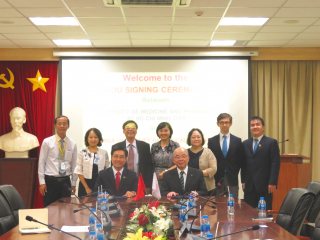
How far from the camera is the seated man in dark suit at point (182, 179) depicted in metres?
4.94

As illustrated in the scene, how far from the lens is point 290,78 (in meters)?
8.66

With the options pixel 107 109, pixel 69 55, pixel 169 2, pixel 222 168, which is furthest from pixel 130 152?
pixel 69 55

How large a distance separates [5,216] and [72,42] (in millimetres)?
4326

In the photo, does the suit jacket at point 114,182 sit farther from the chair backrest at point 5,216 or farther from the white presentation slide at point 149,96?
the white presentation slide at point 149,96

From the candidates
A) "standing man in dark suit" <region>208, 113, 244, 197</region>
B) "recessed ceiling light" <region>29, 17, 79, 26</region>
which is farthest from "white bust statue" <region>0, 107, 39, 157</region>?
"standing man in dark suit" <region>208, 113, 244, 197</region>

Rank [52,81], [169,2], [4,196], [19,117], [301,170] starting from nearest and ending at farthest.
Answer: [4,196] < [169,2] < [301,170] < [19,117] < [52,81]

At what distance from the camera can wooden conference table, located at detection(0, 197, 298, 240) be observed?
10.3 ft

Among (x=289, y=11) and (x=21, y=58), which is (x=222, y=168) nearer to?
(x=289, y=11)

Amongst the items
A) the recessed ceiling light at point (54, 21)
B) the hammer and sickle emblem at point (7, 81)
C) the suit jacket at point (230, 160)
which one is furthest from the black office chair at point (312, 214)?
the hammer and sickle emblem at point (7, 81)

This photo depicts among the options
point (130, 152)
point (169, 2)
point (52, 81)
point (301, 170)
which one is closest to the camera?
point (169, 2)

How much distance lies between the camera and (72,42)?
790cm

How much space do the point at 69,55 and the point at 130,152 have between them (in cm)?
302

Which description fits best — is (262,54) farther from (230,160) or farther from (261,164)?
(261,164)

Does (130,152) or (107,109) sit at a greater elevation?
(107,109)
